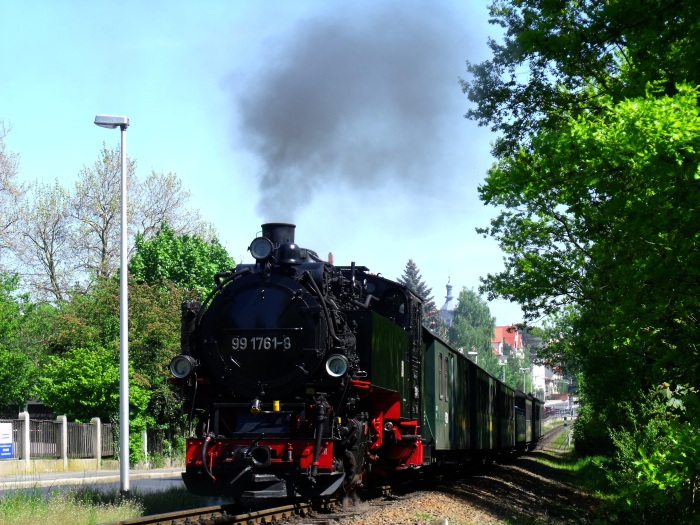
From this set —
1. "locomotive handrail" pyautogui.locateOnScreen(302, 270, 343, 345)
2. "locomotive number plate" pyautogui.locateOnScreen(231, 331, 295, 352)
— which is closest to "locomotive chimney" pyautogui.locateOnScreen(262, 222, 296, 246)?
"locomotive handrail" pyautogui.locateOnScreen(302, 270, 343, 345)

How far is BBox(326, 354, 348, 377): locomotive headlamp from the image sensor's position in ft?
40.2

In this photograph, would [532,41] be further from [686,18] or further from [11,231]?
[11,231]

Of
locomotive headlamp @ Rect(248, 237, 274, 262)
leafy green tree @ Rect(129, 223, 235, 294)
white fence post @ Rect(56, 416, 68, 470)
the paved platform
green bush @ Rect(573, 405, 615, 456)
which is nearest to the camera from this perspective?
locomotive headlamp @ Rect(248, 237, 274, 262)

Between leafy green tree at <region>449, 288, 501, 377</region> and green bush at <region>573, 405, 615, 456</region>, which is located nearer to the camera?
green bush at <region>573, 405, 615, 456</region>

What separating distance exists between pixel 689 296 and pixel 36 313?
36.7m

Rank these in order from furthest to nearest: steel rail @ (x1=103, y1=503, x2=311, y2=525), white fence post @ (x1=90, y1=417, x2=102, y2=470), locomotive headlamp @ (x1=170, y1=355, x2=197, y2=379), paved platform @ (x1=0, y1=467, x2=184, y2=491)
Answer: white fence post @ (x1=90, y1=417, x2=102, y2=470)
paved platform @ (x1=0, y1=467, x2=184, y2=491)
locomotive headlamp @ (x1=170, y1=355, x2=197, y2=379)
steel rail @ (x1=103, y1=503, x2=311, y2=525)

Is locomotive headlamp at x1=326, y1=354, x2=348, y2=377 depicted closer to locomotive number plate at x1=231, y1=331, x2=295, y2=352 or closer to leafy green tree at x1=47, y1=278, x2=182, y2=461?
locomotive number plate at x1=231, y1=331, x2=295, y2=352

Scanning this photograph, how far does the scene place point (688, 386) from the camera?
1254 cm

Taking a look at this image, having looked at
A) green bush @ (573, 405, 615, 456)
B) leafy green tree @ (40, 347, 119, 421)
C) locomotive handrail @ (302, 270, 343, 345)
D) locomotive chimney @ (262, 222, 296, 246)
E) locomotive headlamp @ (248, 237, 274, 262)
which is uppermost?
locomotive chimney @ (262, 222, 296, 246)

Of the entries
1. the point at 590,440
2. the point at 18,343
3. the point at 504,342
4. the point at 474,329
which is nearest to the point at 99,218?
the point at 18,343

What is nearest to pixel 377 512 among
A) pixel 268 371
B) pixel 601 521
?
pixel 268 371

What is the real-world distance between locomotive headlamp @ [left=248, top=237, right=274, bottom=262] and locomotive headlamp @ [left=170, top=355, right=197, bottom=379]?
1671 mm

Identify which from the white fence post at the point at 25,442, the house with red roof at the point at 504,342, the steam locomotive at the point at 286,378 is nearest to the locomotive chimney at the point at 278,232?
the steam locomotive at the point at 286,378

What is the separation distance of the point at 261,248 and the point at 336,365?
2015 mm
